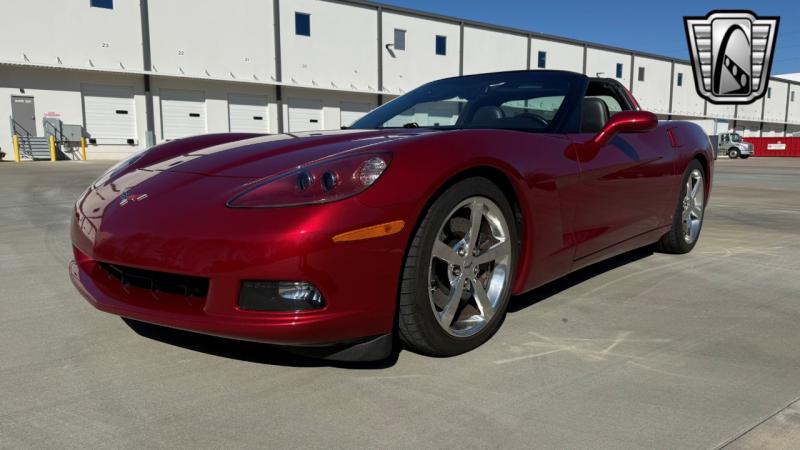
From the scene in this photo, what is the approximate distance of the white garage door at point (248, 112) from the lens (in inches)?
997

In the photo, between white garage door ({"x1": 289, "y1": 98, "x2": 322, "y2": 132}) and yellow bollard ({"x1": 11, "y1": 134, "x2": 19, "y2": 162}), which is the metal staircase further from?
white garage door ({"x1": 289, "y1": 98, "x2": 322, "y2": 132})

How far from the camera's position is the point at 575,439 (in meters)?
1.71

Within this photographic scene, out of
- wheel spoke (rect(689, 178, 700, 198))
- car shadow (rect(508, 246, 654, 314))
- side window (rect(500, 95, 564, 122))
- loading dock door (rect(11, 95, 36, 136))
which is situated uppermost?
loading dock door (rect(11, 95, 36, 136))

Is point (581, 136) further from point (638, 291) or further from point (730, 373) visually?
point (730, 373)

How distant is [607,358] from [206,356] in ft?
5.30

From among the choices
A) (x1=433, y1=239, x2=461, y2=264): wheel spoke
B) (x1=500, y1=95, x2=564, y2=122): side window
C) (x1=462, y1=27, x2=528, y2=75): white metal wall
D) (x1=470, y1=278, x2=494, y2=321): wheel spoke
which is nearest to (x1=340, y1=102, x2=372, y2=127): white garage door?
(x1=462, y1=27, x2=528, y2=75): white metal wall

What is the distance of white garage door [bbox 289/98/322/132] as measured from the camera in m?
26.9

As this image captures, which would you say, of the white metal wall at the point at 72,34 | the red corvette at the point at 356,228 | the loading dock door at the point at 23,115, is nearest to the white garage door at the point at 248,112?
the white metal wall at the point at 72,34

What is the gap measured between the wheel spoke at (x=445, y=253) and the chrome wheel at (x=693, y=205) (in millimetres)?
2727

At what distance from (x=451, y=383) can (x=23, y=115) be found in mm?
24019

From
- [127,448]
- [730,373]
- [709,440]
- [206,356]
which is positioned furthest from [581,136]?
[127,448]

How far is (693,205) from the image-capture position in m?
4.43

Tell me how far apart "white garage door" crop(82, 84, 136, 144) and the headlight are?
2352 cm

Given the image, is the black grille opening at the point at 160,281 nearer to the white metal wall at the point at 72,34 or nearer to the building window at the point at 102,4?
the white metal wall at the point at 72,34
